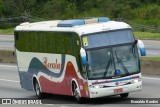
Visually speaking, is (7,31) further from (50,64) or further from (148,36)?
(50,64)

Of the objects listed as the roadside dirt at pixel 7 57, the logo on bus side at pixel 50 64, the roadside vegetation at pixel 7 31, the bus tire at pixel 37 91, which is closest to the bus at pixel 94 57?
the logo on bus side at pixel 50 64

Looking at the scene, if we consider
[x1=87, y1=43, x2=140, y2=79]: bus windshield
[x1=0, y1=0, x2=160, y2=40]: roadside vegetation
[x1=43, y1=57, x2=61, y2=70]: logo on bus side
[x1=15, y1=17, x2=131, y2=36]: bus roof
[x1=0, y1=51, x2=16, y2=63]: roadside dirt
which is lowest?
[x1=0, y1=0, x2=160, y2=40]: roadside vegetation

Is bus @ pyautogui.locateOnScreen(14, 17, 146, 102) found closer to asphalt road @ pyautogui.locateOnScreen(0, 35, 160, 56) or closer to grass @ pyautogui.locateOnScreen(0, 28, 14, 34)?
asphalt road @ pyautogui.locateOnScreen(0, 35, 160, 56)

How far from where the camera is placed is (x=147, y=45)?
45531 mm

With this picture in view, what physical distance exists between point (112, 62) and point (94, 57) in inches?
22.5

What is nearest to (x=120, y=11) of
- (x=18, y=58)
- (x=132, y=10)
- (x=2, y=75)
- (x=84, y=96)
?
(x=132, y=10)

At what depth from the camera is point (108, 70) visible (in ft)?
64.6

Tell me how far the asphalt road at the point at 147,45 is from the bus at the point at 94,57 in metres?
17.1

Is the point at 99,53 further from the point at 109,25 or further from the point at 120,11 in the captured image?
the point at 120,11

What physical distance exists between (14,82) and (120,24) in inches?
415

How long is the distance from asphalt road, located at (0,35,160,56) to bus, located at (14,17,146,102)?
1712 centimetres

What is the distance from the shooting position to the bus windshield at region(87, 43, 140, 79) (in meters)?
19.7

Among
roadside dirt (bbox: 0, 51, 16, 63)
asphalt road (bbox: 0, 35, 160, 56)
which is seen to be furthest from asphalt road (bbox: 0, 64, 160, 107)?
asphalt road (bbox: 0, 35, 160, 56)

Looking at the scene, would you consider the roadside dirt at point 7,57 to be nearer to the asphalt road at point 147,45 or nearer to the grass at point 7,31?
the asphalt road at point 147,45
